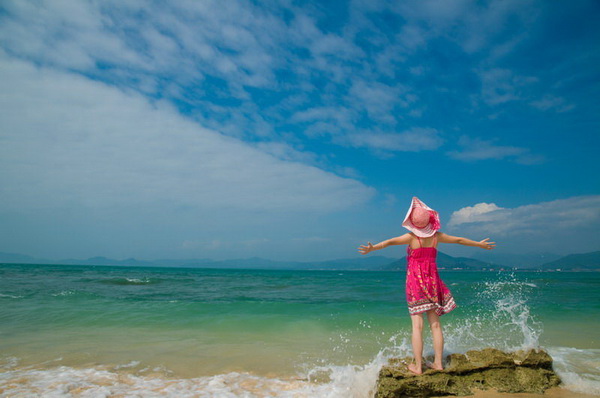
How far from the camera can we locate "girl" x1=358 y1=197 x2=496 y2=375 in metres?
4.29

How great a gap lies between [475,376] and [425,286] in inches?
48.7

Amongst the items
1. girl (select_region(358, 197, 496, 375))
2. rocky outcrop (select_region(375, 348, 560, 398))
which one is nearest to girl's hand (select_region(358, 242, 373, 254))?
girl (select_region(358, 197, 496, 375))

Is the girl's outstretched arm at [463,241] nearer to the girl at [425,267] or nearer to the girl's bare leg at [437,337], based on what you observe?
the girl at [425,267]

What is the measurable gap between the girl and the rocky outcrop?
0.64 ft

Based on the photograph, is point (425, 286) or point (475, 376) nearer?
point (475, 376)

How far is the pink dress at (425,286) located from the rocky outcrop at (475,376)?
717 mm

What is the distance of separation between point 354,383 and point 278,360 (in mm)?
2172

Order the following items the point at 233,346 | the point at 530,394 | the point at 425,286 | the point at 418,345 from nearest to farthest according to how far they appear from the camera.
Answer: the point at 530,394 < the point at 418,345 < the point at 425,286 < the point at 233,346

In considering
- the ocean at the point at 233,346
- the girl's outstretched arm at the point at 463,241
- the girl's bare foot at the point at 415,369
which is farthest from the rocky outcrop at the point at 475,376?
the girl's outstretched arm at the point at 463,241

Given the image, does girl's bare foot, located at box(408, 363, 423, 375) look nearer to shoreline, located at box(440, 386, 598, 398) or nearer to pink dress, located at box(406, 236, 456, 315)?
shoreline, located at box(440, 386, 598, 398)

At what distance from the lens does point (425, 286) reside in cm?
436

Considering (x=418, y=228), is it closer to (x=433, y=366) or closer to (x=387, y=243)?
(x=387, y=243)

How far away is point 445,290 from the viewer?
14.8 ft

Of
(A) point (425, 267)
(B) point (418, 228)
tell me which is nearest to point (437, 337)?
(A) point (425, 267)
